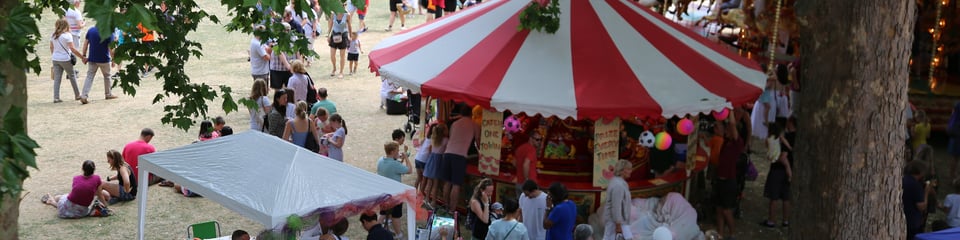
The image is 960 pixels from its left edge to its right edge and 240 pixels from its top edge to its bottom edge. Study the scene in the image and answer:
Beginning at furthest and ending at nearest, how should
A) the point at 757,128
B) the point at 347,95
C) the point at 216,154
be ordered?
1. the point at 347,95
2. the point at 757,128
3. the point at 216,154

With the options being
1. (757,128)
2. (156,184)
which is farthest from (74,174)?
(757,128)

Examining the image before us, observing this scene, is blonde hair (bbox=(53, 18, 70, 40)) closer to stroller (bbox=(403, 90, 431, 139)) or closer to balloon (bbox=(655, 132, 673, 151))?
stroller (bbox=(403, 90, 431, 139))

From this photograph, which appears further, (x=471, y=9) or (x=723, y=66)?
(x=471, y=9)

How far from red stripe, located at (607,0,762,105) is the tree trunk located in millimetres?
2954

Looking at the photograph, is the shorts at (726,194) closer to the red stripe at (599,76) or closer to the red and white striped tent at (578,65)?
the red and white striped tent at (578,65)

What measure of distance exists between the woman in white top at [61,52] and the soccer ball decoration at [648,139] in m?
8.95

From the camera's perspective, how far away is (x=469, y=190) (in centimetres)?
1093

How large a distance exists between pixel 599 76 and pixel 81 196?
538 centimetres

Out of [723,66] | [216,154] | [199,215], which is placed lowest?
[199,215]

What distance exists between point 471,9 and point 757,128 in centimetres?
427

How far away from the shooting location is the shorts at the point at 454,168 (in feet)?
35.0

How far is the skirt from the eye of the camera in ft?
35.5

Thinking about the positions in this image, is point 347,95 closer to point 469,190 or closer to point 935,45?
point 469,190

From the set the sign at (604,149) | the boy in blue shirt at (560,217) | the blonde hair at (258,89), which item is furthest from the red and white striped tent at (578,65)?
the blonde hair at (258,89)
